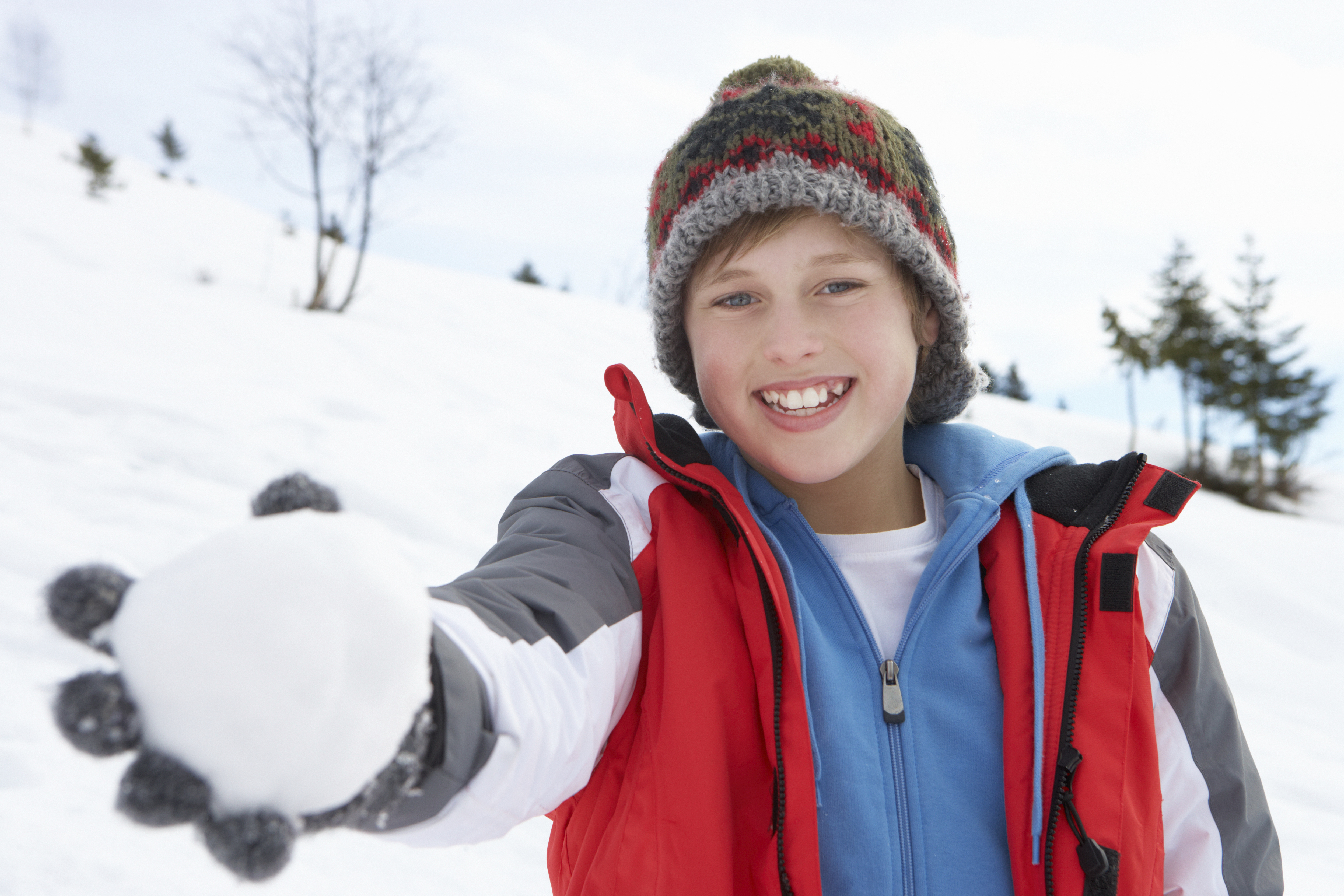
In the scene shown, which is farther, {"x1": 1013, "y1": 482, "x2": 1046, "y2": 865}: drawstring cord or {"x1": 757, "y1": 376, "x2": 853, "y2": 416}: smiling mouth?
{"x1": 757, "y1": 376, "x2": 853, "y2": 416}: smiling mouth

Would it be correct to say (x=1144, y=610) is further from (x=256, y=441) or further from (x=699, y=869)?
(x=256, y=441)

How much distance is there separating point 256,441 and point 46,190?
809cm

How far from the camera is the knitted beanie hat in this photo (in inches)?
53.3

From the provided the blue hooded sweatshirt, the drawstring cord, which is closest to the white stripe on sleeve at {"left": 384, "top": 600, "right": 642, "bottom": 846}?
the blue hooded sweatshirt

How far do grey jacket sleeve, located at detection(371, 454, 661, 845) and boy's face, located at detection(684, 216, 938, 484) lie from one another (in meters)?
0.28

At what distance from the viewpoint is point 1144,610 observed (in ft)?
4.15

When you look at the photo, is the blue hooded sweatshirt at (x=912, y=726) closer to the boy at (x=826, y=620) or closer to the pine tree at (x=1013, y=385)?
the boy at (x=826, y=620)

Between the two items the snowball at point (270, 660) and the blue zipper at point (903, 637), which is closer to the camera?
the snowball at point (270, 660)

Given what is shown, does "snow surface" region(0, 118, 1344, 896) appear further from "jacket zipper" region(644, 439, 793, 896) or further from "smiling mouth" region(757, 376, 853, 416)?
"smiling mouth" region(757, 376, 853, 416)

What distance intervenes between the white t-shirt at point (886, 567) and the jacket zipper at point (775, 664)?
0.23 m

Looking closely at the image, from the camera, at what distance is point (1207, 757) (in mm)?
1249

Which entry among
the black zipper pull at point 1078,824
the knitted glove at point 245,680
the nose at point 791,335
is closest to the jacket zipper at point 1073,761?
the black zipper pull at point 1078,824

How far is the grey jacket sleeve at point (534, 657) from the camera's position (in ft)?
2.23

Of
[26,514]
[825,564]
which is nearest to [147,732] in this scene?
[825,564]
